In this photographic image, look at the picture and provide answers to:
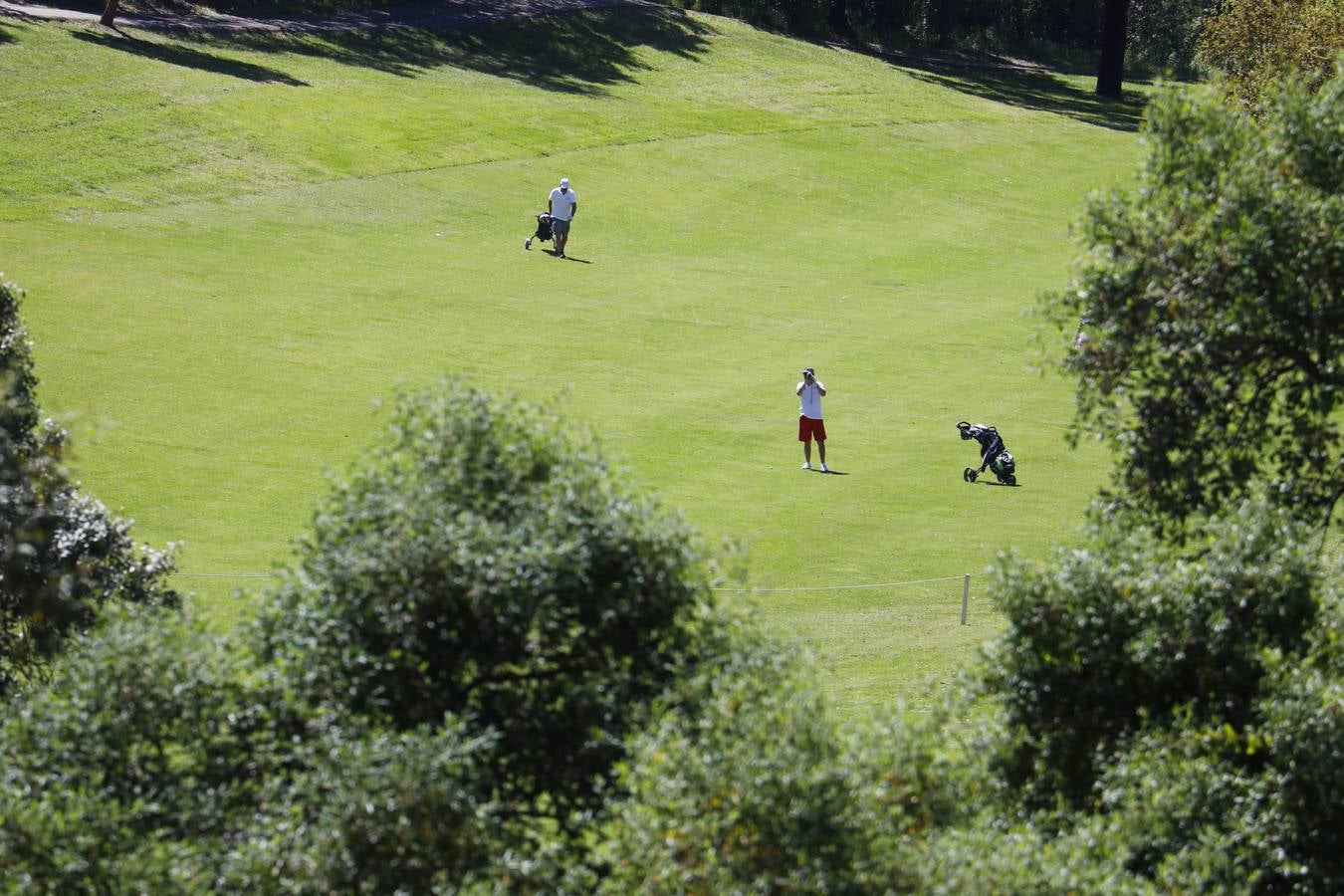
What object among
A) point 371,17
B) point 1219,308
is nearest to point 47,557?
point 1219,308

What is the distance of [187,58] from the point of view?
204ft

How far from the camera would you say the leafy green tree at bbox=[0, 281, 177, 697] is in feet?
55.4

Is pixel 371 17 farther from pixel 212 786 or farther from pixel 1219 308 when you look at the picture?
pixel 212 786

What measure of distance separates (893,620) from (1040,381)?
17600mm

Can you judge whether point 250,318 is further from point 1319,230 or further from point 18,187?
point 1319,230

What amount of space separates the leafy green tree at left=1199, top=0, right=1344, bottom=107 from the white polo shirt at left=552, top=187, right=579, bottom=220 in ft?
61.3

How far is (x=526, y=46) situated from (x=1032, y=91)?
987 inches

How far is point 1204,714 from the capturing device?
14.5m

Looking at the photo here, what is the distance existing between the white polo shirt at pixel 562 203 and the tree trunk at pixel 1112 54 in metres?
42.1

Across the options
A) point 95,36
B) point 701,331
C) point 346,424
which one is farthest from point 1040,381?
point 95,36

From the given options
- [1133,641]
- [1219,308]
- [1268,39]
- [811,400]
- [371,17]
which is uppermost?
[1268,39]

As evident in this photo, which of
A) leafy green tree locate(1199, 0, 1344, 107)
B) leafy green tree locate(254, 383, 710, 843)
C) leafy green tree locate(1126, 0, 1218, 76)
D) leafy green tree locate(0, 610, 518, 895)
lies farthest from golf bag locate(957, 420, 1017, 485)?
leafy green tree locate(1126, 0, 1218, 76)

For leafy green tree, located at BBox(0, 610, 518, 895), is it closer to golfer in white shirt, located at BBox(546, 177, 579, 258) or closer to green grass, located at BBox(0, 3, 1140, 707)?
green grass, located at BBox(0, 3, 1140, 707)

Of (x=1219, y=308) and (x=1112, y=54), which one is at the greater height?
(x=1112, y=54)
